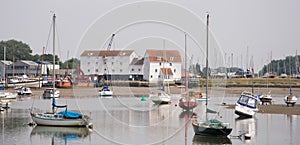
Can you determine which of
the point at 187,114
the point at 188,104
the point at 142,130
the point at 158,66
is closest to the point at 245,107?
the point at 187,114

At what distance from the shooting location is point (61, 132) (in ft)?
103

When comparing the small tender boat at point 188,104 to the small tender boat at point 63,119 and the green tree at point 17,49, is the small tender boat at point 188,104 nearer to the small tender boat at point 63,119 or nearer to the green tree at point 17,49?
the small tender boat at point 63,119

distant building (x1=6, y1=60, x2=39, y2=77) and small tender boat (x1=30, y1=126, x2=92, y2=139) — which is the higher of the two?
distant building (x1=6, y1=60, x2=39, y2=77)

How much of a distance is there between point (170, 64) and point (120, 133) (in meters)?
69.2

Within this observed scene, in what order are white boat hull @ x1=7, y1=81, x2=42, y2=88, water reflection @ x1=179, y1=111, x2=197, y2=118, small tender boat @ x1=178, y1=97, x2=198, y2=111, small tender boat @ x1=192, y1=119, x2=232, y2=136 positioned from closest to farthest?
small tender boat @ x1=192, y1=119, x2=232, y2=136 → water reflection @ x1=179, y1=111, x2=197, y2=118 → small tender boat @ x1=178, y1=97, x2=198, y2=111 → white boat hull @ x1=7, y1=81, x2=42, y2=88

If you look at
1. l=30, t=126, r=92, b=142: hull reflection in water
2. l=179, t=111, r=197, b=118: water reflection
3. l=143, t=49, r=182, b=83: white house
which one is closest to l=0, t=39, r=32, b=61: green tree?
l=143, t=49, r=182, b=83: white house

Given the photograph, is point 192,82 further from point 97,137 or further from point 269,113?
point 97,137

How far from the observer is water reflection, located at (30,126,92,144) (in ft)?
93.2

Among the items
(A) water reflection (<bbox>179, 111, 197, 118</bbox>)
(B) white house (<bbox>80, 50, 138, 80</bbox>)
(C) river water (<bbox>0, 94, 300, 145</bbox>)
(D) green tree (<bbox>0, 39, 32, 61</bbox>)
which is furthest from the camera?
(D) green tree (<bbox>0, 39, 32, 61</bbox>)

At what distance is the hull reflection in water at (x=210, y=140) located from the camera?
27672 millimetres

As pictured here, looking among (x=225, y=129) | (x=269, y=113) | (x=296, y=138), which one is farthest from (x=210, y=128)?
(x=269, y=113)

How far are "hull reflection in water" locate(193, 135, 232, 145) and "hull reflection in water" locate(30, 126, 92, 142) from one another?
7212 millimetres

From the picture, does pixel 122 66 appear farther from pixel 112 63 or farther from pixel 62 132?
pixel 62 132

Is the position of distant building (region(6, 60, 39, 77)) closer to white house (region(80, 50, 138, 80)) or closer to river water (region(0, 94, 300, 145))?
white house (region(80, 50, 138, 80))
